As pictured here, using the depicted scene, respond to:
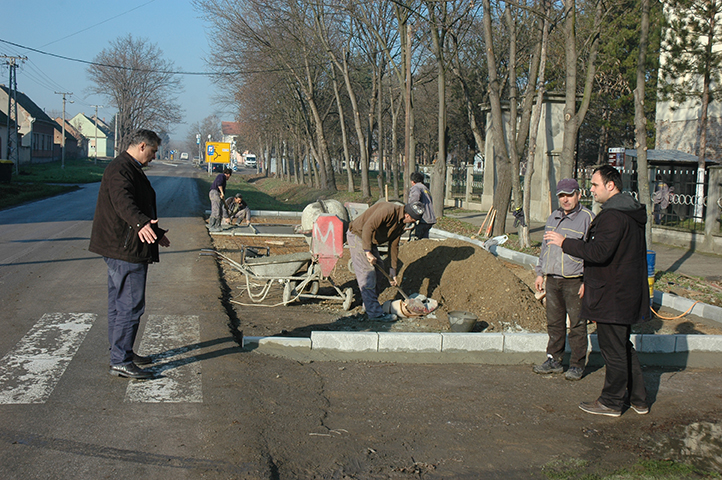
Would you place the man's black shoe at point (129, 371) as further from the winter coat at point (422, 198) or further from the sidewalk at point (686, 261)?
the sidewalk at point (686, 261)

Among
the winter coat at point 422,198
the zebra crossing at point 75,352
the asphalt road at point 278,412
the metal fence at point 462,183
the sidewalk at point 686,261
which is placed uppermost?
the metal fence at point 462,183

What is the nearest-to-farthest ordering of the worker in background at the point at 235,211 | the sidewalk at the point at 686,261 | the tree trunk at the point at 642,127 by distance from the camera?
the tree trunk at the point at 642,127
the sidewalk at the point at 686,261
the worker in background at the point at 235,211

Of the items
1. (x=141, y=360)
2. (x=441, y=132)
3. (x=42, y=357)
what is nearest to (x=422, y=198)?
(x=141, y=360)

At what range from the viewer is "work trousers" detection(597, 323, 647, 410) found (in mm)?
4828

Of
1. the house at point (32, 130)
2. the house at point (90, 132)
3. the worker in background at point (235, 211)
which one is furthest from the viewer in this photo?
the house at point (90, 132)

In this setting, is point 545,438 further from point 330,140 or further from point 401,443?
point 330,140

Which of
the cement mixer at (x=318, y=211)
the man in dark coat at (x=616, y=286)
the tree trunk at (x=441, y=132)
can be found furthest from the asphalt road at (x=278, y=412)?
the tree trunk at (x=441, y=132)

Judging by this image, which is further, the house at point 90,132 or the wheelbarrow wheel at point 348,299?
the house at point 90,132

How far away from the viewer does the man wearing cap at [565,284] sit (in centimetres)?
568

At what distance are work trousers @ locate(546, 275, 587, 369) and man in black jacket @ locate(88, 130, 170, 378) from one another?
12.1 feet

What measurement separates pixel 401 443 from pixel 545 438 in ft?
3.50

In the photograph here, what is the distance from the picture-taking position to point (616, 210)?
479 cm

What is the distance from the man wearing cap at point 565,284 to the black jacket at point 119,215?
3597 mm

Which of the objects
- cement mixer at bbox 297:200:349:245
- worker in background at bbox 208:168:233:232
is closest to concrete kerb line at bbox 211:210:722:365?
cement mixer at bbox 297:200:349:245
